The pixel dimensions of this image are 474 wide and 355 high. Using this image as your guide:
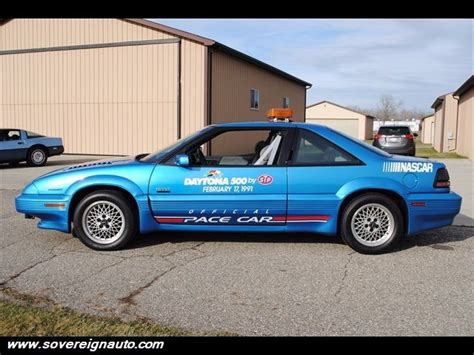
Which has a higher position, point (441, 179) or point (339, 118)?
point (339, 118)

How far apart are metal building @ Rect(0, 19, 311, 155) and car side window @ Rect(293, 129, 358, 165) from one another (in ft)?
36.7

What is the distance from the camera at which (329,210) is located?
4.84 metres

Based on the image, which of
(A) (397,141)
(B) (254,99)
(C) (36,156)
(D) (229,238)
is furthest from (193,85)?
(D) (229,238)

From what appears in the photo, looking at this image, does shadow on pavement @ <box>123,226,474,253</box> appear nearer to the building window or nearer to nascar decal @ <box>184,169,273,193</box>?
nascar decal @ <box>184,169,273,193</box>

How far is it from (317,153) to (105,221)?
2.52 m

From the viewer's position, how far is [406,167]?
4906mm

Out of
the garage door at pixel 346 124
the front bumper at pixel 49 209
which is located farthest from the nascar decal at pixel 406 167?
the garage door at pixel 346 124

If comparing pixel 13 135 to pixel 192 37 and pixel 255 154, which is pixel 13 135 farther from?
pixel 255 154

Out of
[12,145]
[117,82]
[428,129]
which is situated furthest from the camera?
[428,129]

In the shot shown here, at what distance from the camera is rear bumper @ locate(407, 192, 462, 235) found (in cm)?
485

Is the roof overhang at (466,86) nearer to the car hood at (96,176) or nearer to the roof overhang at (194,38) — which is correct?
the roof overhang at (194,38)

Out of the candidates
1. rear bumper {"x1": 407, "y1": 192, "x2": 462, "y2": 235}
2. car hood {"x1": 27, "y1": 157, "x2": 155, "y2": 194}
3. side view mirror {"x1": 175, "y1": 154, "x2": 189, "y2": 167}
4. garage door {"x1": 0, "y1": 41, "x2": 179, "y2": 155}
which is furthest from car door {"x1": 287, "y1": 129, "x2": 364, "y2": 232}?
garage door {"x1": 0, "y1": 41, "x2": 179, "y2": 155}
